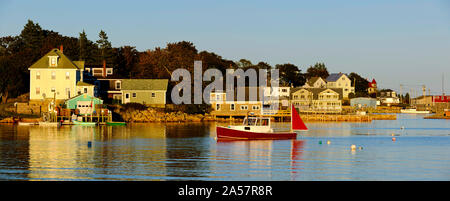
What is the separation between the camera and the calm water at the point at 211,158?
38.1 metres

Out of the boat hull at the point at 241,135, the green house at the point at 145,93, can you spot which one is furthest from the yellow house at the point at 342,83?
the boat hull at the point at 241,135

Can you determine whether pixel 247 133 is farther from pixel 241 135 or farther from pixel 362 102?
pixel 362 102

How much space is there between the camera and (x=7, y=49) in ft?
440

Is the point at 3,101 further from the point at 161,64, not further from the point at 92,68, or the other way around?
the point at 161,64

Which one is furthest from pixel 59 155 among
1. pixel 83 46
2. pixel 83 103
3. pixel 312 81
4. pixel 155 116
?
pixel 312 81

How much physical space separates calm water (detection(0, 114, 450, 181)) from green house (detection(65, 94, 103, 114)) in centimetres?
2282

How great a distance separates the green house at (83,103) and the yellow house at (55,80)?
4.62 m

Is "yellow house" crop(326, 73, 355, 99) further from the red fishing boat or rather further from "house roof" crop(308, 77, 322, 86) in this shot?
the red fishing boat

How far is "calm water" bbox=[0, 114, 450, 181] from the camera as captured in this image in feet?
125

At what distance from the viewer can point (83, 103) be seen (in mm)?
91750

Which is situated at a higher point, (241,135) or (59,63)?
(59,63)

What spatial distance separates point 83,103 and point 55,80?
8242 mm

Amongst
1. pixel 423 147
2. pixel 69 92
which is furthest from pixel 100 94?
pixel 423 147
